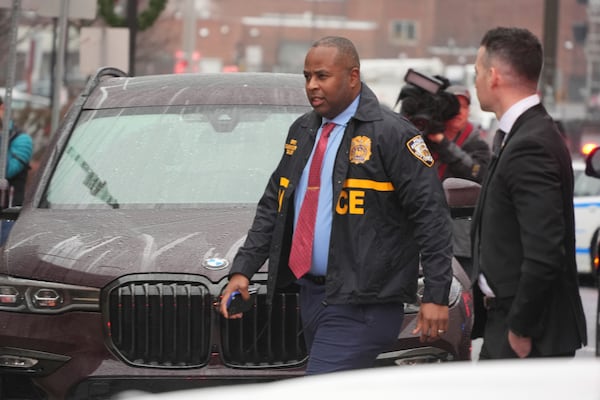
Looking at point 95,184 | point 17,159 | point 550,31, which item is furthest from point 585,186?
point 95,184

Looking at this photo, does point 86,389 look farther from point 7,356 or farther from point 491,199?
point 491,199

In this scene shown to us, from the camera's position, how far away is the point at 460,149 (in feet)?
29.8

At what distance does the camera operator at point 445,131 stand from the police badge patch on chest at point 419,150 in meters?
3.23

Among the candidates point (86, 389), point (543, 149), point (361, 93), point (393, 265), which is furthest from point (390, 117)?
point (86, 389)

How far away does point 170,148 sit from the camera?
741 cm

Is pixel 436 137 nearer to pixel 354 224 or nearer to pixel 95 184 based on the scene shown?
pixel 95 184

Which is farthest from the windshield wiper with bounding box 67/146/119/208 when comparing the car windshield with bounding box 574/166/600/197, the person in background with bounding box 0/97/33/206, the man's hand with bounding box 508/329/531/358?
the car windshield with bounding box 574/166/600/197

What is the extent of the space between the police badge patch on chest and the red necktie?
32cm

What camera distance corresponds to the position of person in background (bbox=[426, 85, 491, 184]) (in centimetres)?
887

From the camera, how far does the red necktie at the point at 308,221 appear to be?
5.52 meters

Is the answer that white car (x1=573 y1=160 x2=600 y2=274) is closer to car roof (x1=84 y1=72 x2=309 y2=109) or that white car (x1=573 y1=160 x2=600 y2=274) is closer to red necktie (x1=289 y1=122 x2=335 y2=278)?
car roof (x1=84 y1=72 x2=309 y2=109)

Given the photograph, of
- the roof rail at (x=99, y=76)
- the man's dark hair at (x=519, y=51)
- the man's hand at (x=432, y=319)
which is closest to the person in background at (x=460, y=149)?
the roof rail at (x=99, y=76)

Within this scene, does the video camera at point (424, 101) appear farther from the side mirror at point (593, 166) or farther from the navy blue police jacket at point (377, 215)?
the navy blue police jacket at point (377, 215)

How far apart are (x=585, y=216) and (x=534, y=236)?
1425 centimetres
